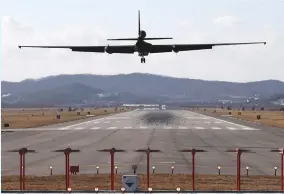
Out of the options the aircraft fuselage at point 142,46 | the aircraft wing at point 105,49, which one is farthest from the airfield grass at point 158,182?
the aircraft wing at point 105,49

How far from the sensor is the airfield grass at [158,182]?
122 ft

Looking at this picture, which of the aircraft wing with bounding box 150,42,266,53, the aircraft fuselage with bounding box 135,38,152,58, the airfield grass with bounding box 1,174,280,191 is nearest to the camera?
the airfield grass with bounding box 1,174,280,191

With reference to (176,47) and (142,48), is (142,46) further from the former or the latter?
(176,47)

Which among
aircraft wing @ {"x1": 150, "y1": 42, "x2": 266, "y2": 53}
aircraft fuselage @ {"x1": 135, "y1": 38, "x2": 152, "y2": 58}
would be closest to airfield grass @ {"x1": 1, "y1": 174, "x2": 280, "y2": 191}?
aircraft fuselage @ {"x1": 135, "y1": 38, "x2": 152, "y2": 58}

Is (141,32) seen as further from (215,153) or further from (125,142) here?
(125,142)

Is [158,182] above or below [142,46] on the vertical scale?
below

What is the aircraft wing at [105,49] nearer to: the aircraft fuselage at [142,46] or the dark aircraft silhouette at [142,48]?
the dark aircraft silhouette at [142,48]

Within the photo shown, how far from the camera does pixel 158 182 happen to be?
4022cm

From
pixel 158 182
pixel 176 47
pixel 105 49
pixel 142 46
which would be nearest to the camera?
pixel 158 182

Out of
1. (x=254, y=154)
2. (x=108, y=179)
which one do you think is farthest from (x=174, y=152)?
(x=108, y=179)

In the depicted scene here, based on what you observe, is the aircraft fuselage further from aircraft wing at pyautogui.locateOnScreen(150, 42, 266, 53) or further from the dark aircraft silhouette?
aircraft wing at pyautogui.locateOnScreen(150, 42, 266, 53)

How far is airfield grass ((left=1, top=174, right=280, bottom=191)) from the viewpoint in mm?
37312

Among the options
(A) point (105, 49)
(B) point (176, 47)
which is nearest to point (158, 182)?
(B) point (176, 47)

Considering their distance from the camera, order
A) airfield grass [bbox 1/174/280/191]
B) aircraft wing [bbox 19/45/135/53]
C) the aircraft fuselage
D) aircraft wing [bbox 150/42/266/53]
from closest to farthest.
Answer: airfield grass [bbox 1/174/280/191] → the aircraft fuselage → aircraft wing [bbox 19/45/135/53] → aircraft wing [bbox 150/42/266/53]
